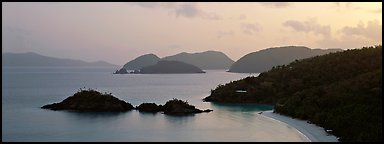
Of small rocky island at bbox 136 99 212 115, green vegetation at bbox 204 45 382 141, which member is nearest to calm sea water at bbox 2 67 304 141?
small rocky island at bbox 136 99 212 115

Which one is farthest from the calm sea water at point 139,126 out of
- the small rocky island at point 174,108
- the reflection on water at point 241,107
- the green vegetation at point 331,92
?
the green vegetation at point 331,92

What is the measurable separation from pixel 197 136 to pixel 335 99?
35.2ft

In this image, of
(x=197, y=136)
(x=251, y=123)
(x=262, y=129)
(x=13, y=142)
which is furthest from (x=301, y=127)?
(x=13, y=142)

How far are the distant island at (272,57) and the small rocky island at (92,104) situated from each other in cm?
11846

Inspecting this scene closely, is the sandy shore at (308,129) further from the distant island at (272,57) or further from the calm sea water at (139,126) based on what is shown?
the distant island at (272,57)

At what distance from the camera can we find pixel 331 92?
107 feet

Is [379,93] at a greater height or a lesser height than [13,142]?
greater

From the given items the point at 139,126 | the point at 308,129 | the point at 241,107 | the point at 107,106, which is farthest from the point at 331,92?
the point at 107,106

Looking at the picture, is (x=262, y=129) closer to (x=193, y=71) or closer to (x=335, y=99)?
(x=335, y=99)

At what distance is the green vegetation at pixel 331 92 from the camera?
23.7m

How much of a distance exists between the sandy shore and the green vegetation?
49cm

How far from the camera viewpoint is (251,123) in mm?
31172

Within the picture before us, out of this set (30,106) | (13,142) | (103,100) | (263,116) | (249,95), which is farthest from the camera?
(249,95)

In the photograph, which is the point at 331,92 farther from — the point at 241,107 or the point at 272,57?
the point at 272,57
